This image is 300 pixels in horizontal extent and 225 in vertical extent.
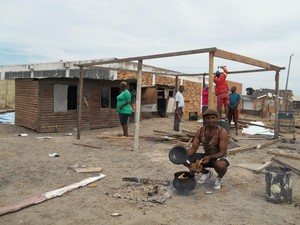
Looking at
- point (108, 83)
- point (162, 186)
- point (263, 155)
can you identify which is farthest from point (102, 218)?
point (108, 83)

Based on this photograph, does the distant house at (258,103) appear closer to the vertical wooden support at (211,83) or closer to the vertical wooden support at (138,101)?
the vertical wooden support at (138,101)

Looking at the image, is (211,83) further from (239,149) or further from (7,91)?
(7,91)

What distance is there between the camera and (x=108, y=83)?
1580 centimetres

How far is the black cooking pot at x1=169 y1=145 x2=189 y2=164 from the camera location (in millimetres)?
5371

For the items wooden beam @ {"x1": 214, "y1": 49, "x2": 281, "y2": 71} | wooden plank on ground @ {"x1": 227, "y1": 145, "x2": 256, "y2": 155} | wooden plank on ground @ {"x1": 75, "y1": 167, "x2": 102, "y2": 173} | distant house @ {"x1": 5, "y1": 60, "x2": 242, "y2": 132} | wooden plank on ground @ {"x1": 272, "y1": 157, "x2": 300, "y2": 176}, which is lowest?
wooden plank on ground @ {"x1": 75, "y1": 167, "x2": 102, "y2": 173}

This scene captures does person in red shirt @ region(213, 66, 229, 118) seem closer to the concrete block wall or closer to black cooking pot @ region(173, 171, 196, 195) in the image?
black cooking pot @ region(173, 171, 196, 195)

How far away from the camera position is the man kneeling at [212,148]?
5.18 metres

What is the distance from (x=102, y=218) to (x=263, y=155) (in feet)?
18.7

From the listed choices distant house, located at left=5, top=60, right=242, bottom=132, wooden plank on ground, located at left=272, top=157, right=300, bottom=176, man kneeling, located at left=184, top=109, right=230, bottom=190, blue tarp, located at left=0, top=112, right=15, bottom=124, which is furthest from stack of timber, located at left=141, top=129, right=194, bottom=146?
blue tarp, located at left=0, top=112, right=15, bottom=124

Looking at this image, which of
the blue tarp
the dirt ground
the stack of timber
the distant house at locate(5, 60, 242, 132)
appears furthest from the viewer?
the blue tarp

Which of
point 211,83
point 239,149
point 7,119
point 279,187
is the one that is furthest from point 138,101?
point 7,119

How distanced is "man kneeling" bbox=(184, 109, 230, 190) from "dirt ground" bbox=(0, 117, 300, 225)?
416 mm

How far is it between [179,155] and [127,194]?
3.67 ft

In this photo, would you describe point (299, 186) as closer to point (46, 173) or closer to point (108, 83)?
point (46, 173)
